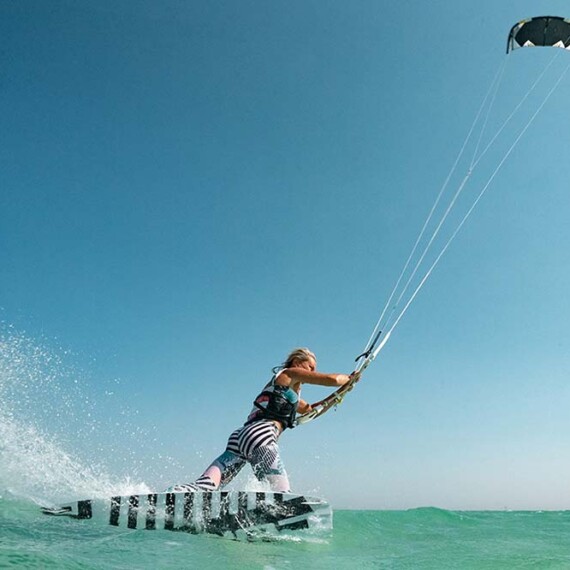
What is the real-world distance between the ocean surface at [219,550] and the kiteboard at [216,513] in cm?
13

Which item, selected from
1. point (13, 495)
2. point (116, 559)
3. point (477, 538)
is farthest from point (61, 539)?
point (477, 538)

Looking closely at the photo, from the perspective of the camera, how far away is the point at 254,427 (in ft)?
18.7

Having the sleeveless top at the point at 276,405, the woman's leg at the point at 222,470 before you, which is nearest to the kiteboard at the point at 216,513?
the woman's leg at the point at 222,470

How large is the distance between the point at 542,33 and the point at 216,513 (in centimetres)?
1112

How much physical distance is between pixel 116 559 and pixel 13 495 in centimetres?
343

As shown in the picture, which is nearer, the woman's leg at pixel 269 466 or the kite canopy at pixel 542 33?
the woman's leg at pixel 269 466

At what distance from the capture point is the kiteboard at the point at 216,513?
5.25 metres

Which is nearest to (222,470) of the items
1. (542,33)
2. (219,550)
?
(219,550)

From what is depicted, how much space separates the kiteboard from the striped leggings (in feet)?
0.68

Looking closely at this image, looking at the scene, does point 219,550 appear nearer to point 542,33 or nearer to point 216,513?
point 216,513

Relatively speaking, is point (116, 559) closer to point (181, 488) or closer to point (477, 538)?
point (181, 488)

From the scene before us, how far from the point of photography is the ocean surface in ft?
12.5

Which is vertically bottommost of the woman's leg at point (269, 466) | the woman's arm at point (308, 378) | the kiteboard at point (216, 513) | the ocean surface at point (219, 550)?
→ the ocean surface at point (219, 550)

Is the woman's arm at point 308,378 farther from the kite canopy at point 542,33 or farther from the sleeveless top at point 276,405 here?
the kite canopy at point 542,33
